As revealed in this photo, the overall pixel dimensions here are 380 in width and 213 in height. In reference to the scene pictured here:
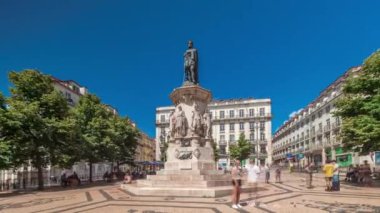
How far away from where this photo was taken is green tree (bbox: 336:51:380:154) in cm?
2048

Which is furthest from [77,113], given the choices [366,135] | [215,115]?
[215,115]

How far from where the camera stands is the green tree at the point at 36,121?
→ 22250 mm

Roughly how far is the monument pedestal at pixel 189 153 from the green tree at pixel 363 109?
969cm

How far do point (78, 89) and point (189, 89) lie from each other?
5085 centimetres

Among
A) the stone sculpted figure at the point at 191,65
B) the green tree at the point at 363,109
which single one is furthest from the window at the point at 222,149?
the stone sculpted figure at the point at 191,65

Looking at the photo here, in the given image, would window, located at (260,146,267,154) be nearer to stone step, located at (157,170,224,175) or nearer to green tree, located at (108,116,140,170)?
green tree, located at (108,116,140,170)

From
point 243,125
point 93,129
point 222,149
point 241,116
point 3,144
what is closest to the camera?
point 3,144

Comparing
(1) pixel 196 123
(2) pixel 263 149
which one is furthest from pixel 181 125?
(2) pixel 263 149

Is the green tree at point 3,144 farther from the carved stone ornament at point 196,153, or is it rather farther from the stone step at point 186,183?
the carved stone ornament at point 196,153

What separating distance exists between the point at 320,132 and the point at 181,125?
59.5 metres

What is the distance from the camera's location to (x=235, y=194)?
11125 mm

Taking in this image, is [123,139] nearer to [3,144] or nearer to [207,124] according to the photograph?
[3,144]

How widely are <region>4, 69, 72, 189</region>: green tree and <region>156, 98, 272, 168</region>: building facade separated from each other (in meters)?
70.0

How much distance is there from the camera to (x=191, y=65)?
65.9ft
